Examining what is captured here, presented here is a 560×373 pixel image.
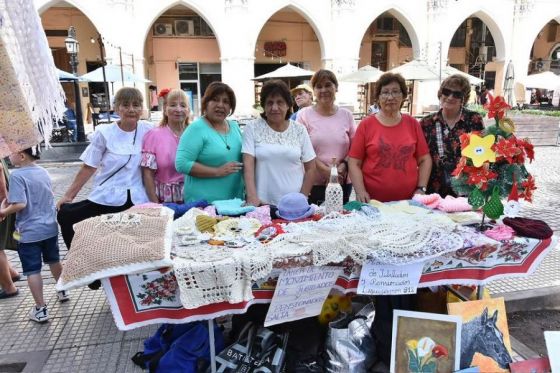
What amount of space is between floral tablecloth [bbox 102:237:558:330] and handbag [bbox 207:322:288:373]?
39 centimetres

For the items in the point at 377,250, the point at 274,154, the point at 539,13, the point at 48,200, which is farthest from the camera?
the point at 539,13

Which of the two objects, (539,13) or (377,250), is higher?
(539,13)

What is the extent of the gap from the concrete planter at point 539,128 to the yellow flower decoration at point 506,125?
10971mm

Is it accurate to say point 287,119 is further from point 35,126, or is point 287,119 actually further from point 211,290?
point 35,126

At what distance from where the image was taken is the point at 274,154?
292 centimetres

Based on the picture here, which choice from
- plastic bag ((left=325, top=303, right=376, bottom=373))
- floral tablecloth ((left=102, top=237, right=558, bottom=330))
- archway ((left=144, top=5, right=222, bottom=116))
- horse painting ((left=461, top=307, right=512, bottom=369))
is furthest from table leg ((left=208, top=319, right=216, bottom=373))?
archway ((left=144, top=5, right=222, bottom=116))

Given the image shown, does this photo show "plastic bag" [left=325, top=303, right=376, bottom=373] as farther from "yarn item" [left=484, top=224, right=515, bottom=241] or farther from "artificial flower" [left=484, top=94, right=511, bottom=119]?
"artificial flower" [left=484, top=94, right=511, bottom=119]

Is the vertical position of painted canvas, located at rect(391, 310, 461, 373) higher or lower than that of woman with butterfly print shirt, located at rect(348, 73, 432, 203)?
lower

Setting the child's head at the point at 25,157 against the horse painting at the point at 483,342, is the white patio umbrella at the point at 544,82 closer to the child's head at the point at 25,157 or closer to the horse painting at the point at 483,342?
the horse painting at the point at 483,342

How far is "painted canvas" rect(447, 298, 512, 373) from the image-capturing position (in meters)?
2.23

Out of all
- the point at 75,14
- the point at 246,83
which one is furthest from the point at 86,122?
the point at 246,83

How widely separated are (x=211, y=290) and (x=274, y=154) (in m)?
1.25

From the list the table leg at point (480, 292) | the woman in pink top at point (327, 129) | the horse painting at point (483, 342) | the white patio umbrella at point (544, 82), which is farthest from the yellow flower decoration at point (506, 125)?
the white patio umbrella at point (544, 82)

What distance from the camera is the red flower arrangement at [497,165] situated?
2.32 metres
